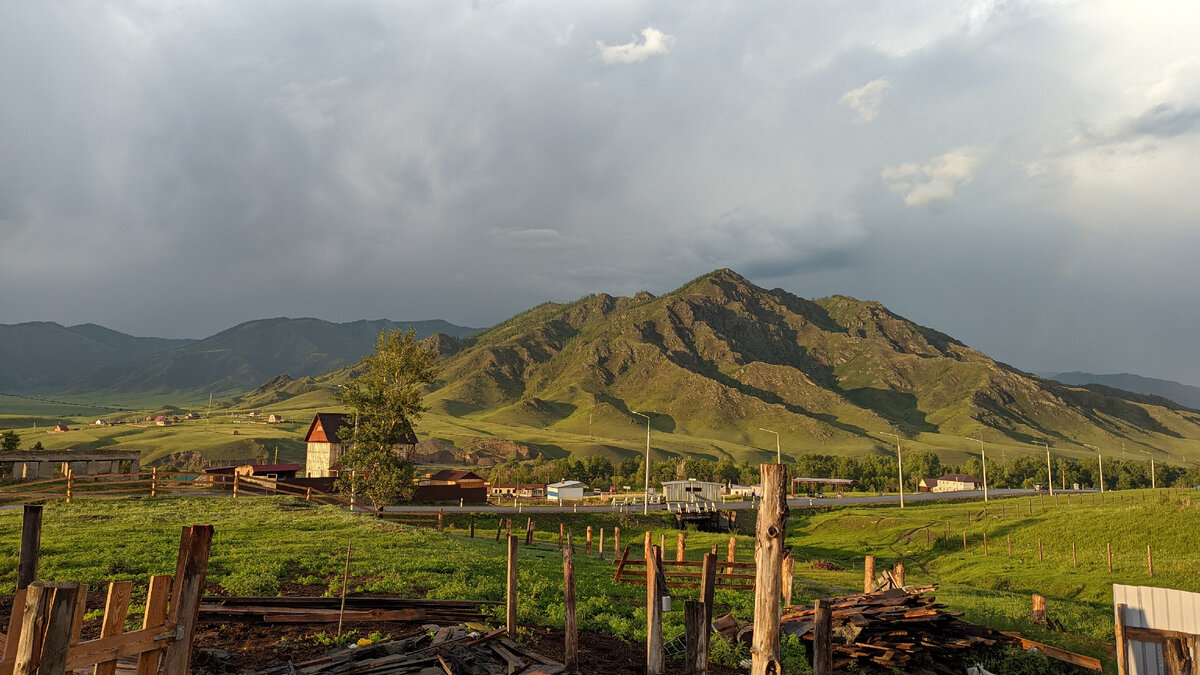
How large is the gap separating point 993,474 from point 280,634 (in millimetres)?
178341

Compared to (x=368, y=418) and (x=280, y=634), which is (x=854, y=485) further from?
(x=280, y=634)

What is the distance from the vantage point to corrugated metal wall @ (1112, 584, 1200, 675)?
1293cm

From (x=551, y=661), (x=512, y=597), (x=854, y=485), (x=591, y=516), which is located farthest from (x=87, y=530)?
(x=854, y=485)

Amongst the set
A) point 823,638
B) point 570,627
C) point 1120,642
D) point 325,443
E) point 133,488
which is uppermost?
point 325,443

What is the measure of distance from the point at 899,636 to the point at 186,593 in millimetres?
17970

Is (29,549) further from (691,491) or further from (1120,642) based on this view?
(691,491)

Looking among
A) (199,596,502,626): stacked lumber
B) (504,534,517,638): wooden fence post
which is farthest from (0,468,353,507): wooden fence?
(504,534,517,638): wooden fence post

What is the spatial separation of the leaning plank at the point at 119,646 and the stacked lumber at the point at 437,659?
14.2ft

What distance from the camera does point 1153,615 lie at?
13.3m

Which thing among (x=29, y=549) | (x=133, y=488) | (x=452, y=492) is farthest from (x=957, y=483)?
(x=29, y=549)

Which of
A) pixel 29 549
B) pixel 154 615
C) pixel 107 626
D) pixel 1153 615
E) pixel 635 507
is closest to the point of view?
pixel 107 626

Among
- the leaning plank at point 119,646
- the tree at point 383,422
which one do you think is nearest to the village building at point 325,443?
the tree at point 383,422

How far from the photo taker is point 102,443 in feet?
600

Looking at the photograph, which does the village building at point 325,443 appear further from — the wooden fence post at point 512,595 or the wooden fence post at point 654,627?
the wooden fence post at point 654,627
